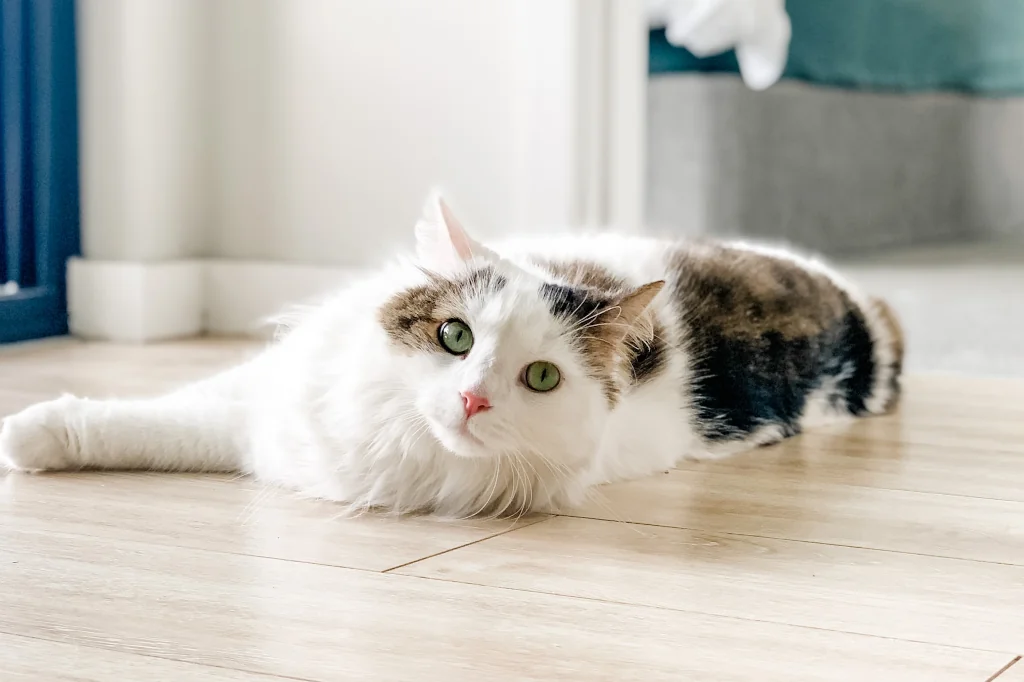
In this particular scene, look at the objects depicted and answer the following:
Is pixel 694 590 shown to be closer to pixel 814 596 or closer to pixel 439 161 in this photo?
pixel 814 596

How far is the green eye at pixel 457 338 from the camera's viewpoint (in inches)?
46.3

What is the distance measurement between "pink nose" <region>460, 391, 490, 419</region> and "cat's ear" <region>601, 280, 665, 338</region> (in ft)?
0.57

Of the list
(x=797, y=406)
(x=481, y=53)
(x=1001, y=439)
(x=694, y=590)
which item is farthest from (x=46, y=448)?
(x=481, y=53)

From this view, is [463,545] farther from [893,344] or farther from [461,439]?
[893,344]

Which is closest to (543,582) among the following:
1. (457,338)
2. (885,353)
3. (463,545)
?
(463,545)

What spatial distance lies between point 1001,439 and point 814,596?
34.0 inches

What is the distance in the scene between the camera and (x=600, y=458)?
1.33 meters

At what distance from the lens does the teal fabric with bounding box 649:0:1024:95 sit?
4.18 m

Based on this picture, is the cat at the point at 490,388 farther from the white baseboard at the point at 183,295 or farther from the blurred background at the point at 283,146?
the white baseboard at the point at 183,295

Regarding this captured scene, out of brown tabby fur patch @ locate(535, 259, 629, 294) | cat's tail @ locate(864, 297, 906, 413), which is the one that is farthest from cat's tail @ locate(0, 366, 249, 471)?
cat's tail @ locate(864, 297, 906, 413)

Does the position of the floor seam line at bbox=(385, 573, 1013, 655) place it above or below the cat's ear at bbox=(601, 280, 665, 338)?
below

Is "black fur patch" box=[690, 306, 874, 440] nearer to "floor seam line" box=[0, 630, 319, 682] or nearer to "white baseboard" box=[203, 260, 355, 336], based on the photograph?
"floor seam line" box=[0, 630, 319, 682]

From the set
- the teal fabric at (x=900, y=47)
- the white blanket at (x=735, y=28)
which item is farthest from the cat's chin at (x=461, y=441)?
the teal fabric at (x=900, y=47)

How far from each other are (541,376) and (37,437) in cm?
59
